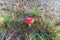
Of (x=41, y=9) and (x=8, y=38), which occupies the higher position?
(x=41, y=9)

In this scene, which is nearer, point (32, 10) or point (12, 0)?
point (32, 10)

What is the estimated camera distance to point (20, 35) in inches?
Result: 71.2

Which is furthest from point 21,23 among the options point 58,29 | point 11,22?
point 58,29

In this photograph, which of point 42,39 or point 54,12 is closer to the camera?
point 42,39

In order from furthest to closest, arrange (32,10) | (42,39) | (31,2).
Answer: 1. (31,2)
2. (32,10)
3. (42,39)

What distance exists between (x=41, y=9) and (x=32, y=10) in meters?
0.10

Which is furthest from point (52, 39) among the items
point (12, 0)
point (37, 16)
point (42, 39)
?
point (12, 0)

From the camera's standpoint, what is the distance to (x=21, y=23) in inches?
72.6

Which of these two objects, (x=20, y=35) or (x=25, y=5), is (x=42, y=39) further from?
(x=25, y=5)

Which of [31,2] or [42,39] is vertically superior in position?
[31,2]

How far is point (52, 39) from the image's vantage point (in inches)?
69.9

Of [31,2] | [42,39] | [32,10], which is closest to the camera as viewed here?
[42,39]

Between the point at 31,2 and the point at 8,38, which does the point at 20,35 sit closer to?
the point at 8,38

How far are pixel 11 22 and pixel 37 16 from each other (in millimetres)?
245
